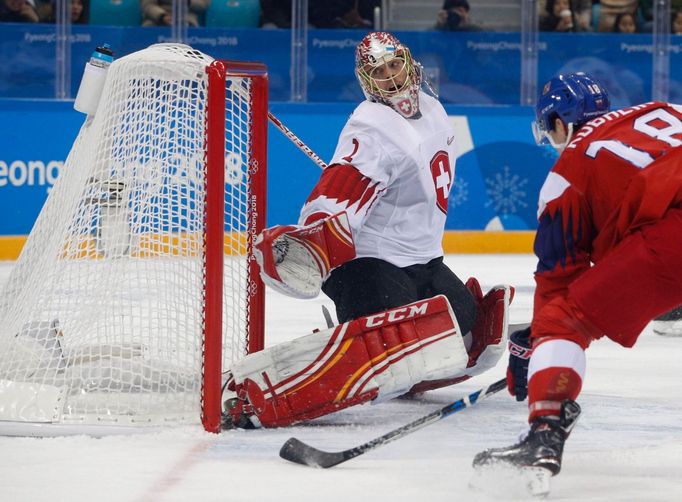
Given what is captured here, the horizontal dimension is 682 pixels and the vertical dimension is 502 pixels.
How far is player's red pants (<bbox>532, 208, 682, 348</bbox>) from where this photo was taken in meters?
2.14

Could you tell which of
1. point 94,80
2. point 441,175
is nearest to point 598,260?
point 441,175

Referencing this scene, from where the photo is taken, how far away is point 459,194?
22.7 feet

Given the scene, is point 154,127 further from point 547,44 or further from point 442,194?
point 547,44

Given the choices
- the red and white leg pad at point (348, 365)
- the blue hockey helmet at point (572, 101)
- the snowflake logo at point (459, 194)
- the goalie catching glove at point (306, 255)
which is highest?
the blue hockey helmet at point (572, 101)

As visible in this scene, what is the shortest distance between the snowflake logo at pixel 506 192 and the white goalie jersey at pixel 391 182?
380 cm

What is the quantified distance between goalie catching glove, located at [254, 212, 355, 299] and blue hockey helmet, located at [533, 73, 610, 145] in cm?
55

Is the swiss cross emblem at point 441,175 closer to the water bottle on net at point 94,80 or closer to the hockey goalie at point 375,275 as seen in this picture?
the hockey goalie at point 375,275

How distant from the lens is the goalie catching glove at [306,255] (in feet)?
9.01

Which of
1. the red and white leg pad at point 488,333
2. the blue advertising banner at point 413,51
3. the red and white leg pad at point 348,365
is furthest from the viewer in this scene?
the blue advertising banner at point 413,51

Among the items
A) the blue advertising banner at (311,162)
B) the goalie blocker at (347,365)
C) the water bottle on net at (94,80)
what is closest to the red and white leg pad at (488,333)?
the goalie blocker at (347,365)

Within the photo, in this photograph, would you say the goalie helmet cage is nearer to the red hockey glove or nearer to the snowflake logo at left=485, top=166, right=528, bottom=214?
the red hockey glove

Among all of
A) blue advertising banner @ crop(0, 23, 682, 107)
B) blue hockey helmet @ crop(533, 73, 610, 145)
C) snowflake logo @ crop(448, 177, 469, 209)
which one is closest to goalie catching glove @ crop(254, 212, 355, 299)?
blue hockey helmet @ crop(533, 73, 610, 145)

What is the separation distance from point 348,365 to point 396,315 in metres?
0.15

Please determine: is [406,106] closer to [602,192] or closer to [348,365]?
[348,365]
